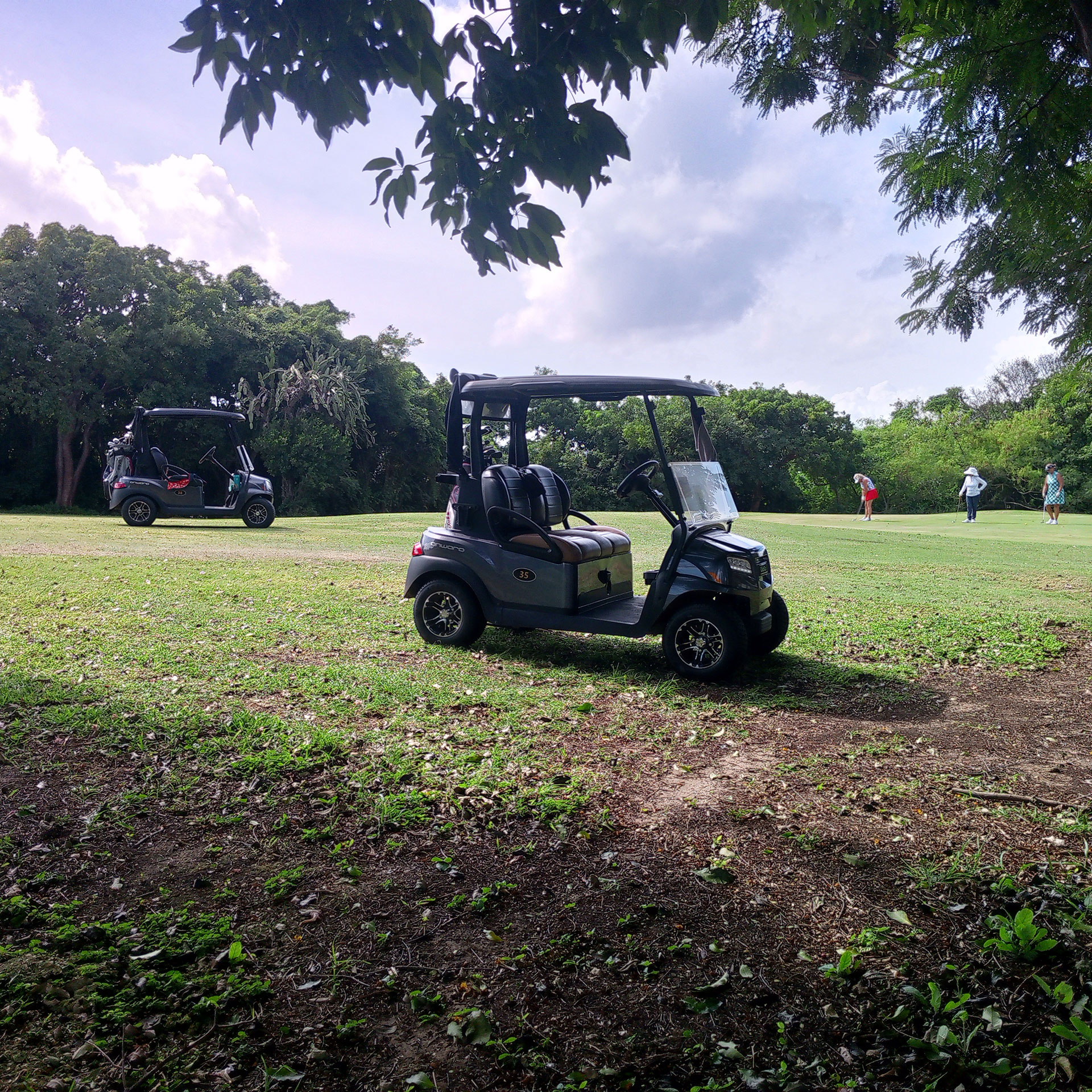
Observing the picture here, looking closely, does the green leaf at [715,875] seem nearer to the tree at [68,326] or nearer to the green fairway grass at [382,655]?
the green fairway grass at [382,655]

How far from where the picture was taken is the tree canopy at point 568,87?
140 inches

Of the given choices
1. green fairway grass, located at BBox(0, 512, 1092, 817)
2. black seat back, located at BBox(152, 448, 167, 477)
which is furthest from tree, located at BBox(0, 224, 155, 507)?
green fairway grass, located at BBox(0, 512, 1092, 817)

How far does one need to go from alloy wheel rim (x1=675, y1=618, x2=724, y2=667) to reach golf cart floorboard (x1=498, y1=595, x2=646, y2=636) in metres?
0.35

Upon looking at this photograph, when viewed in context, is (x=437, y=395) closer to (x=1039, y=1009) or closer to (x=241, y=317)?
(x=241, y=317)

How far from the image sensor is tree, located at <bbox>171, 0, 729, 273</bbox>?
3.52 meters

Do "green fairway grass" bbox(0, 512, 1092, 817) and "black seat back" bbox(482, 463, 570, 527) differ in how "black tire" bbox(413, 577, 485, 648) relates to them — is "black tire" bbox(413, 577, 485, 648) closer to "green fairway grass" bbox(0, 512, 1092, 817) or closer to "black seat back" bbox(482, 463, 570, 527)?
"green fairway grass" bbox(0, 512, 1092, 817)

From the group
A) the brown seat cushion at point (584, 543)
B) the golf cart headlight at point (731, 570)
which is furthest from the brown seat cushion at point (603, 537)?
the golf cart headlight at point (731, 570)

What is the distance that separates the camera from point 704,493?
6.46 m

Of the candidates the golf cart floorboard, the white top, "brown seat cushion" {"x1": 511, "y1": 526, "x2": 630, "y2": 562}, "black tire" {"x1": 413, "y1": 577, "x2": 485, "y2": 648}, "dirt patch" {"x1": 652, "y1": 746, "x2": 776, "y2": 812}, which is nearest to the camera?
"dirt patch" {"x1": 652, "y1": 746, "x2": 776, "y2": 812}

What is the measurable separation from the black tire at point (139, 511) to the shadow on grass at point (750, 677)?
1440 cm

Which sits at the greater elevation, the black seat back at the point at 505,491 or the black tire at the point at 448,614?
the black seat back at the point at 505,491

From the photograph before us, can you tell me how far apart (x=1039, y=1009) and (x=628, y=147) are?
3.54 m

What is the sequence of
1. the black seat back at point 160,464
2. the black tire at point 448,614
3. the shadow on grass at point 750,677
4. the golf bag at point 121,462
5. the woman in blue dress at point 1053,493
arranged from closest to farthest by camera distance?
the shadow on grass at point 750,677
the black tire at point 448,614
the golf bag at point 121,462
the black seat back at point 160,464
the woman in blue dress at point 1053,493

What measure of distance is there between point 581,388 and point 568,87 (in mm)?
2657
